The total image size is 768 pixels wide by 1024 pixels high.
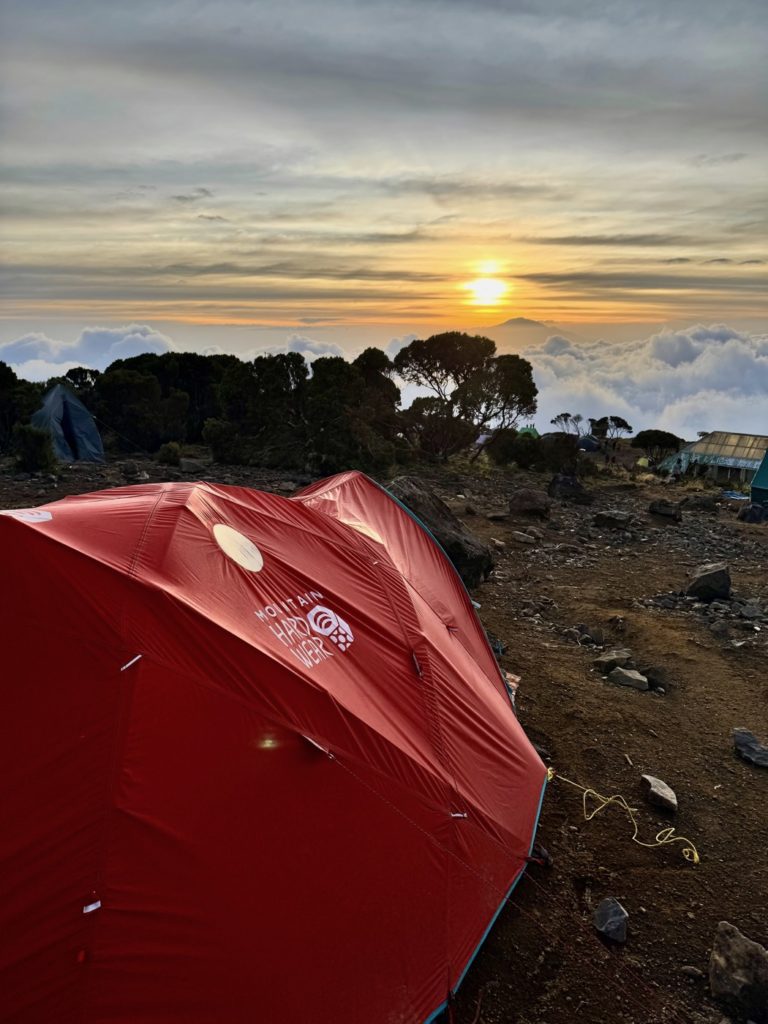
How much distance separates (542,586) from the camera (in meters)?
12.4

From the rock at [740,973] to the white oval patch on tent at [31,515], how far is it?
15.8 ft

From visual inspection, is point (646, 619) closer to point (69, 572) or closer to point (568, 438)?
point (69, 572)

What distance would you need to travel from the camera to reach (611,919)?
15.4 ft

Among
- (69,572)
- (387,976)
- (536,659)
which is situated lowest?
(536,659)

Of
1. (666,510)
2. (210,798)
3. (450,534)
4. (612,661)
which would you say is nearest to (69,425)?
(450,534)

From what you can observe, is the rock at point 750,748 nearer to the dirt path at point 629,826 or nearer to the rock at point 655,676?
the dirt path at point 629,826

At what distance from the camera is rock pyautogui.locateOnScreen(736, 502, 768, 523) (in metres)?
21.5

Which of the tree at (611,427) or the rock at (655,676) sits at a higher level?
the rock at (655,676)

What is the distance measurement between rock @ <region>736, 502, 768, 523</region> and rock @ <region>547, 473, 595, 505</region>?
442 cm

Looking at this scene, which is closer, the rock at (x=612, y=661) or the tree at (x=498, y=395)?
the rock at (x=612, y=661)

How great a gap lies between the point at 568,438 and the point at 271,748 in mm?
28687

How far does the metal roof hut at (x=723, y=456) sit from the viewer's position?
38531 mm

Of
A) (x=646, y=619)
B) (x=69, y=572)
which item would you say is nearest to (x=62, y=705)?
(x=69, y=572)

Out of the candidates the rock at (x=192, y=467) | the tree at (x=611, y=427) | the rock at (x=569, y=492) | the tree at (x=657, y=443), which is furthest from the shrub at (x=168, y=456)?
the tree at (x=611, y=427)
